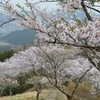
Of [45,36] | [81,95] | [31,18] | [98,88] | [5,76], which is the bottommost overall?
[5,76]

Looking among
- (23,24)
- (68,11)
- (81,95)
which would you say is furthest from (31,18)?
(81,95)

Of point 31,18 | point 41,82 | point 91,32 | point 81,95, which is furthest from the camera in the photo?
point 81,95

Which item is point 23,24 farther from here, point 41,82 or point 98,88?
point 41,82

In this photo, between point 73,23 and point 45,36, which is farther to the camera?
point 45,36

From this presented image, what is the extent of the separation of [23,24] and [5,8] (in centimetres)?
48

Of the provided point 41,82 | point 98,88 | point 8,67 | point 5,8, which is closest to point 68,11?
point 5,8

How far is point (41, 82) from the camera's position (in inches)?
1009

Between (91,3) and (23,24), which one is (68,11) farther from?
(23,24)

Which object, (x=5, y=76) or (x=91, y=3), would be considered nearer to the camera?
(x=91, y=3)

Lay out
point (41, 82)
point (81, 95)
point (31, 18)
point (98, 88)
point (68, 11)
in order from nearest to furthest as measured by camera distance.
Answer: point (31, 18), point (68, 11), point (98, 88), point (41, 82), point (81, 95)

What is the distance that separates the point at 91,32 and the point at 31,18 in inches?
50.7

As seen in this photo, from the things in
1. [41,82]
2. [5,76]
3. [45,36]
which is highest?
[45,36]

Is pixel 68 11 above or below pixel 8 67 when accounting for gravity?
above

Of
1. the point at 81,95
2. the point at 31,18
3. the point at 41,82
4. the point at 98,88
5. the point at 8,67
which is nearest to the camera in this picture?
the point at 31,18
